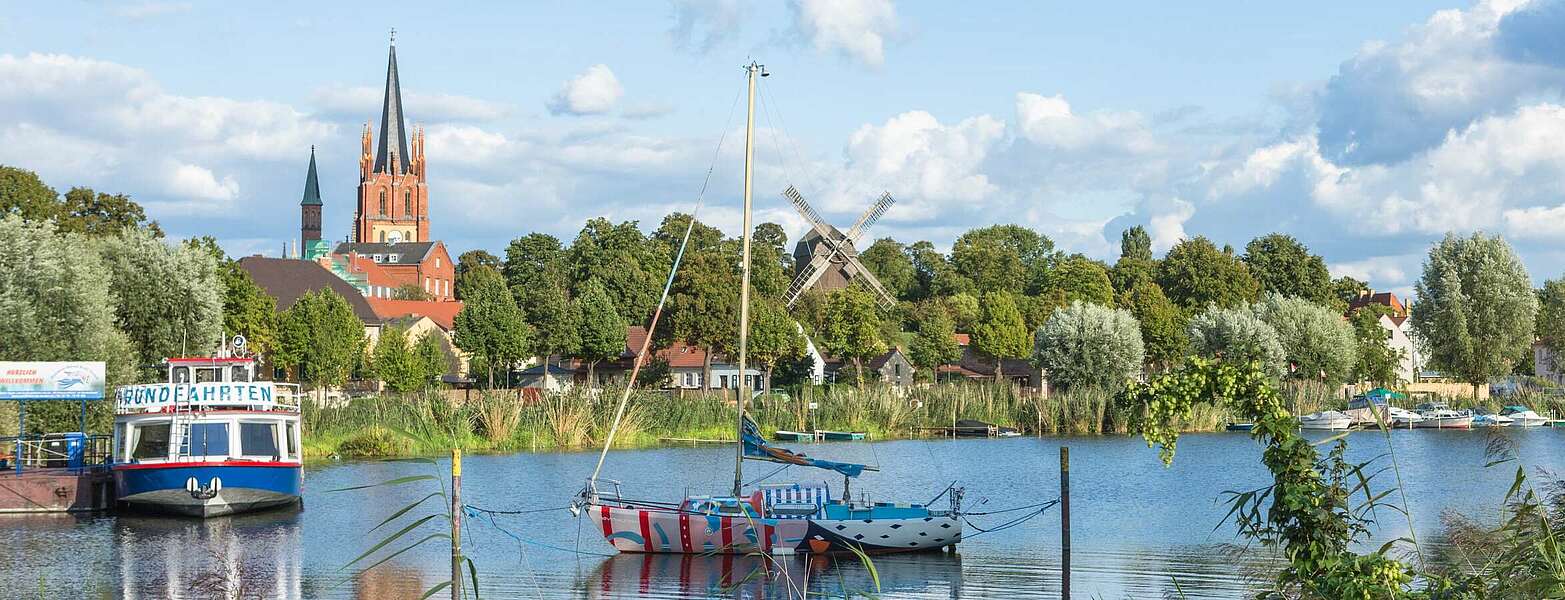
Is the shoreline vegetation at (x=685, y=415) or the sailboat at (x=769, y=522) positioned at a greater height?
the shoreline vegetation at (x=685, y=415)

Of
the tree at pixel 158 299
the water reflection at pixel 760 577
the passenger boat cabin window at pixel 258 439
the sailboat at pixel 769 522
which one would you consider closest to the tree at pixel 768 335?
the tree at pixel 158 299

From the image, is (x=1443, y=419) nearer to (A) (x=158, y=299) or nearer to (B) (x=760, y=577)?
(A) (x=158, y=299)

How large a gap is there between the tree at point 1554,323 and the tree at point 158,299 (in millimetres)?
73201

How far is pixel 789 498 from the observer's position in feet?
94.5

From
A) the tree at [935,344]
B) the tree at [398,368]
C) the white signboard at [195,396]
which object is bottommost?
the white signboard at [195,396]

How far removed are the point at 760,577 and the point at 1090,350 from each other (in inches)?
2248

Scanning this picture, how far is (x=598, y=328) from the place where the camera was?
89.5 metres

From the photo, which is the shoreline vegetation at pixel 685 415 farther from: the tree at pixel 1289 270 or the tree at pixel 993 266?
the tree at pixel 993 266

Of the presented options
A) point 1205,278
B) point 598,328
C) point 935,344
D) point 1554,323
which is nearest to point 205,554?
point 598,328

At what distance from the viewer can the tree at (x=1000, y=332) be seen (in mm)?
100000

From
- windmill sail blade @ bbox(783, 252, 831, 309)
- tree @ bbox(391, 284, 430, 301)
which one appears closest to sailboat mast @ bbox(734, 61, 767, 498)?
windmill sail blade @ bbox(783, 252, 831, 309)

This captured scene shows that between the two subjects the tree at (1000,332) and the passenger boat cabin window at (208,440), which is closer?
the passenger boat cabin window at (208,440)

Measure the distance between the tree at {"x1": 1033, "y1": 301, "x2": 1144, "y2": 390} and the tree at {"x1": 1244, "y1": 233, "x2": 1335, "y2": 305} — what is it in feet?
106

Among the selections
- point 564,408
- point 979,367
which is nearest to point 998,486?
point 564,408
